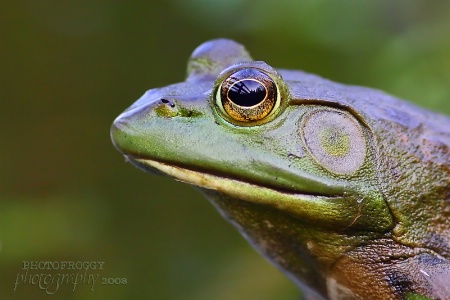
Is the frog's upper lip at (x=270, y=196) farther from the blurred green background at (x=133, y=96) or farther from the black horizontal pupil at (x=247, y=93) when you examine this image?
the blurred green background at (x=133, y=96)

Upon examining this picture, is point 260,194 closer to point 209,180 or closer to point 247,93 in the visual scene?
point 209,180

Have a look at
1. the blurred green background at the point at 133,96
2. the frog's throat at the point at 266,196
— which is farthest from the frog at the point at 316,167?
the blurred green background at the point at 133,96

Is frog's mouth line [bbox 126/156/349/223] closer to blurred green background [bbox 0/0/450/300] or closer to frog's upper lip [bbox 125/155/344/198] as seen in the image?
frog's upper lip [bbox 125/155/344/198]

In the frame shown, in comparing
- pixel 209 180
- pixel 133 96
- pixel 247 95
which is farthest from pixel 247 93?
pixel 133 96

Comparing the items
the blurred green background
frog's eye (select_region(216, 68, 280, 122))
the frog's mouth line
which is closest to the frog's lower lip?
the frog's mouth line

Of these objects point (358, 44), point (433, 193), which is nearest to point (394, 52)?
point (358, 44)

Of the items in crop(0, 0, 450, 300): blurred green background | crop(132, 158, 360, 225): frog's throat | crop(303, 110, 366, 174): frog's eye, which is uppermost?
crop(0, 0, 450, 300): blurred green background

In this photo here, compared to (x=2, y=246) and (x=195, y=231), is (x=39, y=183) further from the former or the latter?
(x=195, y=231)
